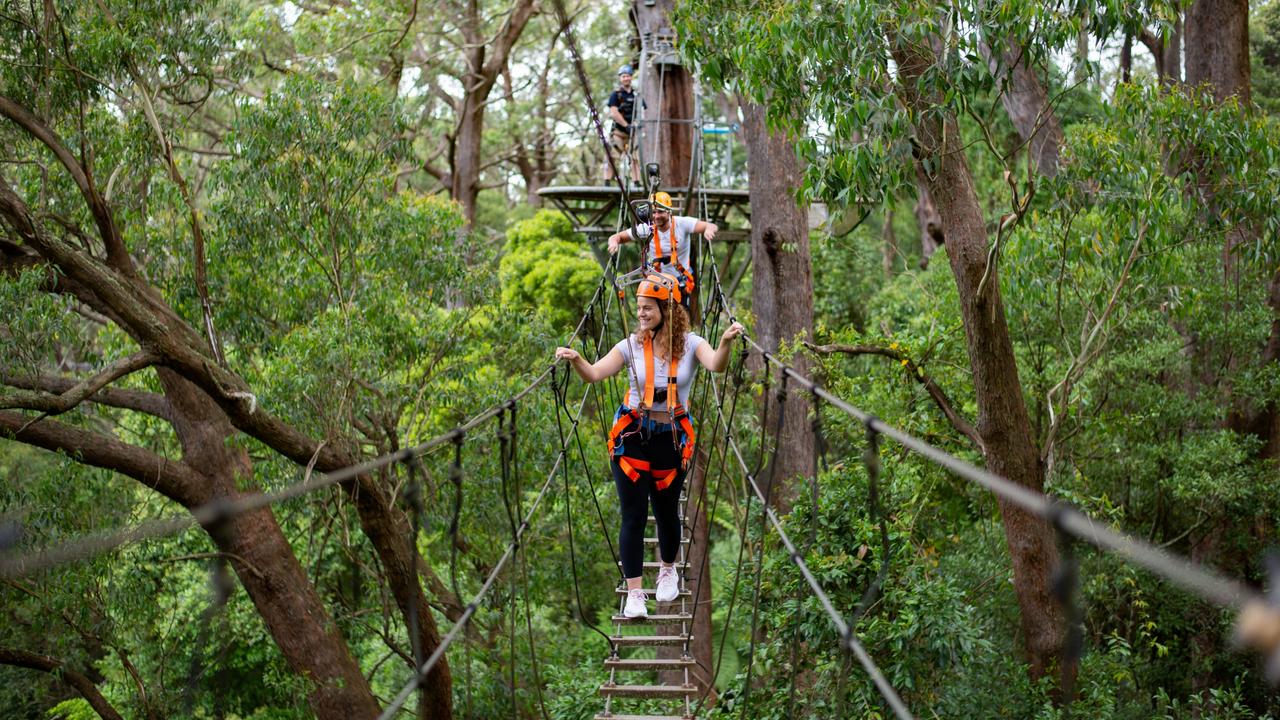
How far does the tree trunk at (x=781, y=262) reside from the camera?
8.75 metres

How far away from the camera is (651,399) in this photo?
4.02m

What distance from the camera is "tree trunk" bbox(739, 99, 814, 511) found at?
344 inches

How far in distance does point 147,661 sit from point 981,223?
8600 millimetres

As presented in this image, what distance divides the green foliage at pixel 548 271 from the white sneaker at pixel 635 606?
7.25m

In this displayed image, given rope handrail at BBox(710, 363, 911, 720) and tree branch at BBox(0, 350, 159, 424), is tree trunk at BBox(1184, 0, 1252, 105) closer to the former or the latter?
rope handrail at BBox(710, 363, 911, 720)

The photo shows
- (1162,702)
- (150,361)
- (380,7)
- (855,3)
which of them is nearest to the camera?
(855,3)

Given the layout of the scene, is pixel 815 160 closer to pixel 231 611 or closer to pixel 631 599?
pixel 631 599

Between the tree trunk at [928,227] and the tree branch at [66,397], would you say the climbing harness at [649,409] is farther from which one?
the tree trunk at [928,227]

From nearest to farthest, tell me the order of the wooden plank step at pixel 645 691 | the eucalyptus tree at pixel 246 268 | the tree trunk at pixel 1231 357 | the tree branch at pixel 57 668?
the wooden plank step at pixel 645 691
the eucalyptus tree at pixel 246 268
the tree branch at pixel 57 668
the tree trunk at pixel 1231 357

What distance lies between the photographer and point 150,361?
18.1 feet

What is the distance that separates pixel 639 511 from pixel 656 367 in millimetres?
525

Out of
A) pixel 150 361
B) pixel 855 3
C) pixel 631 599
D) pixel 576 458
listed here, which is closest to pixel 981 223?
pixel 855 3

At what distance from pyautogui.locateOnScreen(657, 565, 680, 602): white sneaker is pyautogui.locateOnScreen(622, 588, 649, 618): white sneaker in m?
0.17

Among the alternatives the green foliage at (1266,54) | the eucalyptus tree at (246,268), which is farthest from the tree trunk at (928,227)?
the eucalyptus tree at (246,268)
